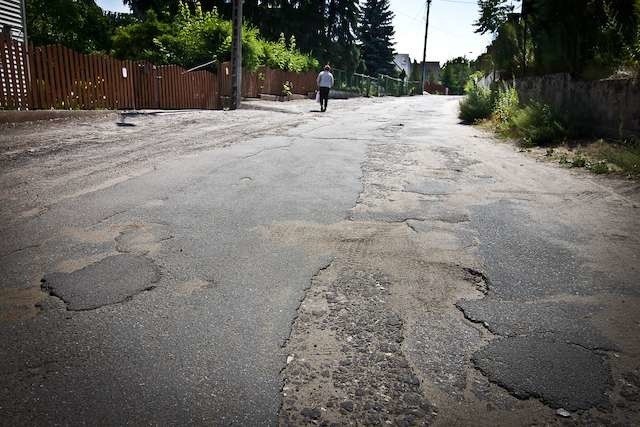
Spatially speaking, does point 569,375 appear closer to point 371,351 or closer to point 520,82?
point 371,351

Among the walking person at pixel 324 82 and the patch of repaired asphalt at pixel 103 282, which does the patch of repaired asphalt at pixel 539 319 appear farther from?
the walking person at pixel 324 82

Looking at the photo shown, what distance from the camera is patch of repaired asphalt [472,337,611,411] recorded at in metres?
1.81

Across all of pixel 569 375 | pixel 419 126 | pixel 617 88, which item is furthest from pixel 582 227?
pixel 419 126

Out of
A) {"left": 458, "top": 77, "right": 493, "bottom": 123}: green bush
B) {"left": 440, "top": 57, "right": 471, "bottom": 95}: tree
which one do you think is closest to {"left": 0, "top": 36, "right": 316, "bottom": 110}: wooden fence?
{"left": 458, "top": 77, "right": 493, "bottom": 123}: green bush

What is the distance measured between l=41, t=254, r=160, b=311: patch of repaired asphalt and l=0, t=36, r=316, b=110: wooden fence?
8745mm

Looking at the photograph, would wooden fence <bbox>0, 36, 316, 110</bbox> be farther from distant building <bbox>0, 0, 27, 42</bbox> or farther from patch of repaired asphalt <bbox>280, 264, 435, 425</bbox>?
patch of repaired asphalt <bbox>280, 264, 435, 425</bbox>

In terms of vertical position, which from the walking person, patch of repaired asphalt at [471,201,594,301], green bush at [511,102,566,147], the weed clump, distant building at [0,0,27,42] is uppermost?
distant building at [0,0,27,42]

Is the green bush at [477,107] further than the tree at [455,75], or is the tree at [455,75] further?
the tree at [455,75]

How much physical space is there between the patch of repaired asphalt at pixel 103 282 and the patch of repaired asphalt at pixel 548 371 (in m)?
1.93

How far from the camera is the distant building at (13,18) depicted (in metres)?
14.2

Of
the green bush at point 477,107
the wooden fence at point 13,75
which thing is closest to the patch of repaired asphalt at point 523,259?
the wooden fence at point 13,75

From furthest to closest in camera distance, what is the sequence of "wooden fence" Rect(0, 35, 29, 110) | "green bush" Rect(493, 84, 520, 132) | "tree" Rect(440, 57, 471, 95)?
1. "tree" Rect(440, 57, 471, 95)
2. "green bush" Rect(493, 84, 520, 132)
3. "wooden fence" Rect(0, 35, 29, 110)

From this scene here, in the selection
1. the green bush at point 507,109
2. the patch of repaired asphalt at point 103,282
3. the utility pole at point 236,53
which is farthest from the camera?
the utility pole at point 236,53

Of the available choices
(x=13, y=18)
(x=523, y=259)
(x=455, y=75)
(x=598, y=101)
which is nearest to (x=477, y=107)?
(x=598, y=101)
